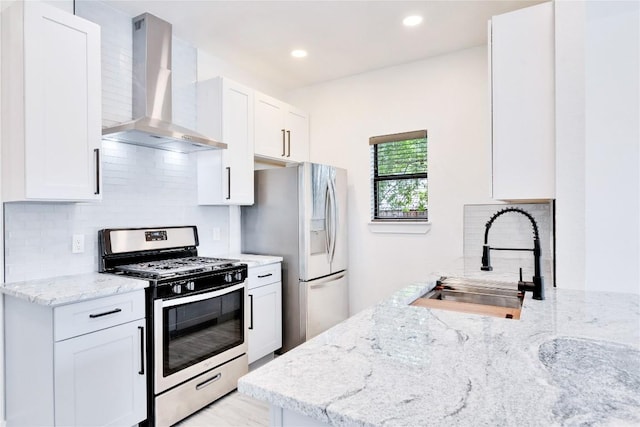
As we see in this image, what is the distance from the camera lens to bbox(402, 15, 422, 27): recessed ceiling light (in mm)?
2764

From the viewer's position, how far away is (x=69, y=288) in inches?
76.3

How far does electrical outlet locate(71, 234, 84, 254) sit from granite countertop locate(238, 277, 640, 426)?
200 cm

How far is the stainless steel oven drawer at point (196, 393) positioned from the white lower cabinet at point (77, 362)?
0.11 m

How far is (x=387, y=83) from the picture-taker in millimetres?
3717

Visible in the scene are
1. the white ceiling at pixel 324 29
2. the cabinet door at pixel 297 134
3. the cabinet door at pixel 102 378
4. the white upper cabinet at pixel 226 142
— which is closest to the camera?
the cabinet door at pixel 102 378

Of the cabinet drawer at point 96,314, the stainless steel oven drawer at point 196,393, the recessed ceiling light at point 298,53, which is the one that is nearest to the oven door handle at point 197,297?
the cabinet drawer at point 96,314

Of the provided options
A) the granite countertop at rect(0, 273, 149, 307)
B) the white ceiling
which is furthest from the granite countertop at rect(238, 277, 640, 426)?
the white ceiling

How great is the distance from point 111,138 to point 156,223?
0.70 m

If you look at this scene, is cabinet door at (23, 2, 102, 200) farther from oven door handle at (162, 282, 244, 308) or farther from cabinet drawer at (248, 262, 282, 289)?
cabinet drawer at (248, 262, 282, 289)

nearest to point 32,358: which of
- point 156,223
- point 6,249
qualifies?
point 6,249

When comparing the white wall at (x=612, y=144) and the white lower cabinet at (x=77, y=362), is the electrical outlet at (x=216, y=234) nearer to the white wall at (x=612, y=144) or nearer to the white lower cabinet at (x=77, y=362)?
the white lower cabinet at (x=77, y=362)

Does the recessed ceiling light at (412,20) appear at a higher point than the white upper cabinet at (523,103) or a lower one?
higher

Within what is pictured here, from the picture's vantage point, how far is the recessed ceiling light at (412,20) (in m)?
2.76

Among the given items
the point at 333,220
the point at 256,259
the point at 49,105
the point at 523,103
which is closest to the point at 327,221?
the point at 333,220
